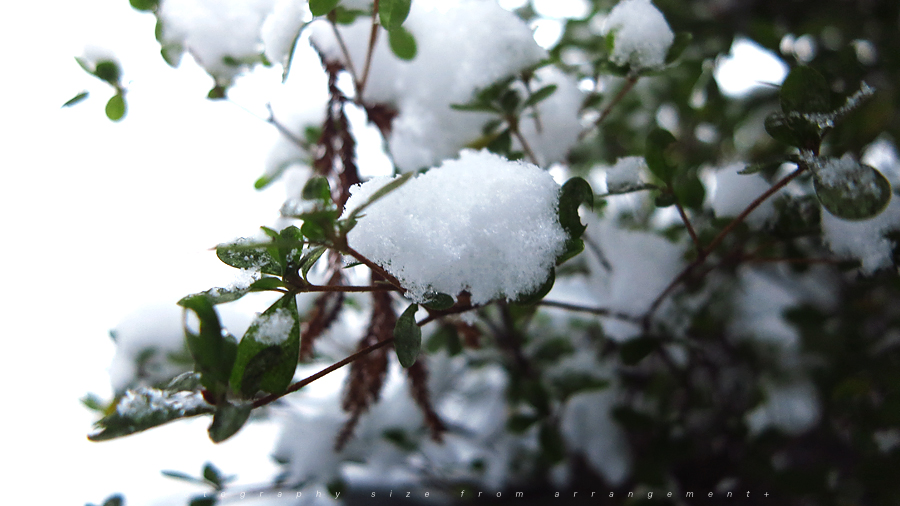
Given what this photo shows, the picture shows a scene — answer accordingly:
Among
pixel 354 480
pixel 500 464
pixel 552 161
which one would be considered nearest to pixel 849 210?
pixel 552 161

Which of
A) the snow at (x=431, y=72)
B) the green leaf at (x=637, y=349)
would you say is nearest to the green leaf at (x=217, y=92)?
the snow at (x=431, y=72)

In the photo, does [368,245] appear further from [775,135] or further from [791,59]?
[791,59]

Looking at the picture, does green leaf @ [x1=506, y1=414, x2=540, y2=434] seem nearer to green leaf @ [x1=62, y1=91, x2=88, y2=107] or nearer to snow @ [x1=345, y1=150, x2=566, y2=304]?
snow @ [x1=345, y1=150, x2=566, y2=304]

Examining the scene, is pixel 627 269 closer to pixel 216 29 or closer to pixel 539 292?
pixel 539 292

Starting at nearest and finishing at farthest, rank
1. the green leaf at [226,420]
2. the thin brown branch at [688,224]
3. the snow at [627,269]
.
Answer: the green leaf at [226,420]
the thin brown branch at [688,224]
the snow at [627,269]

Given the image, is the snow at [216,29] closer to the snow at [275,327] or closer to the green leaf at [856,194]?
the snow at [275,327]
